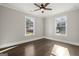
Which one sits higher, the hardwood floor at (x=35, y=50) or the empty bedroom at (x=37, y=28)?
the empty bedroom at (x=37, y=28)

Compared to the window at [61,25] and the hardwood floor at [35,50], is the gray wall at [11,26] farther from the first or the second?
the window at [61,25]

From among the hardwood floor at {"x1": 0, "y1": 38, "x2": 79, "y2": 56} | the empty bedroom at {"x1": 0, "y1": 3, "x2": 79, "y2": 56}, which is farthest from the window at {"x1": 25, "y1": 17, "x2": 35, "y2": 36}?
the hardwood floor at {"x1": 0, "y1": 38, "x2": 79, "y2": 56}

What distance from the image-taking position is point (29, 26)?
4.92 meters

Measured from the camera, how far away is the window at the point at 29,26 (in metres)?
4.67

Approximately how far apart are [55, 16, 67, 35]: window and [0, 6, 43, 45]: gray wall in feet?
7.96

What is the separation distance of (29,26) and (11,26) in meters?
1.56

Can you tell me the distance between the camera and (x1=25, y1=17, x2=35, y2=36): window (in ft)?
15.3

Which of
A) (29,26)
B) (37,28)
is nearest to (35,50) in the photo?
(29,26)

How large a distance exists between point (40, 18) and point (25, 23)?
6.06ft

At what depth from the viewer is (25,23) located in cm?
453

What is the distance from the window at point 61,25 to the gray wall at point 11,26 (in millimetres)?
2426

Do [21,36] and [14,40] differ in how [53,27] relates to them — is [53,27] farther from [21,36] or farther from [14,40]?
[14,40]

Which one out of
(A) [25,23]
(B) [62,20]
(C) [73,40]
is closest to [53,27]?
(B) [62,20]

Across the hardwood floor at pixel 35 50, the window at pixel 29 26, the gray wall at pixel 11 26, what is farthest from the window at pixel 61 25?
the gray wall at pixel 11 26
